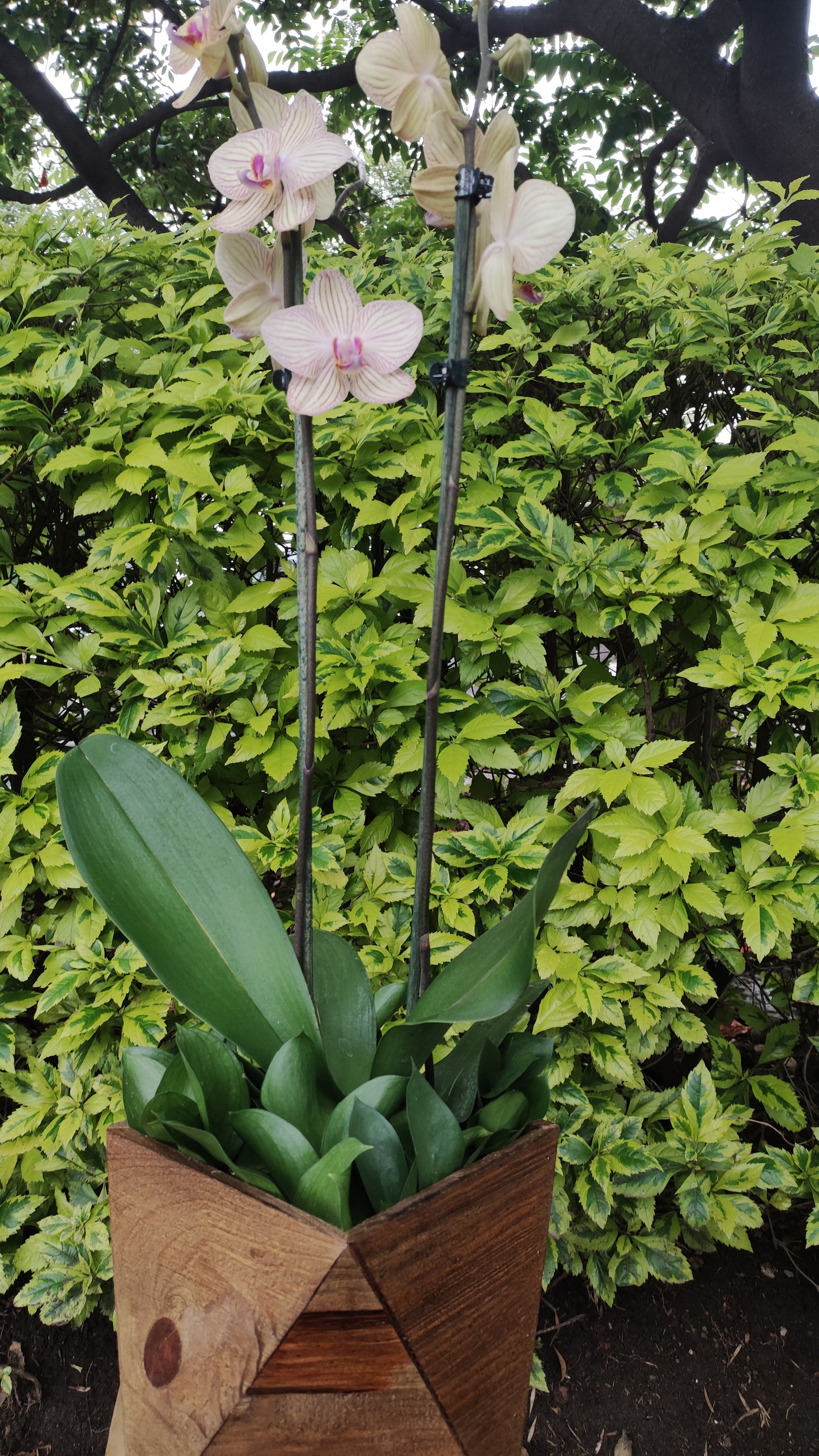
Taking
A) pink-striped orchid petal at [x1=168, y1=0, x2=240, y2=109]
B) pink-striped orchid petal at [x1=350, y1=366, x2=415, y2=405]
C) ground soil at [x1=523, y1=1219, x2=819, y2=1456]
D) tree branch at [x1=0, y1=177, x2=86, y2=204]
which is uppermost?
tree branch at [x1=0, y1=177, x2=86, y2=204]

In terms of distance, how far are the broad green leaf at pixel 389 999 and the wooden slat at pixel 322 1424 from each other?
0.36 meters

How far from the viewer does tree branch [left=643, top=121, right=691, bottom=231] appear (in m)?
5.70

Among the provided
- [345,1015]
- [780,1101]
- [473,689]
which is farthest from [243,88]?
[780,1101]

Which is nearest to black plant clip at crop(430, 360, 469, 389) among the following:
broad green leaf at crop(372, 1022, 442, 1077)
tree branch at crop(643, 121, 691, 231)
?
broad green leaf at crop(372, 1022, 442, 1077)

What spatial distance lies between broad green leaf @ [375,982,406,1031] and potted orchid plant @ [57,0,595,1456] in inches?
2.6

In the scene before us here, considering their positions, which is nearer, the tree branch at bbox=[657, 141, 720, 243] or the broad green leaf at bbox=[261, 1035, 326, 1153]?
the broad green leaf at bbox=[261, 1035, 326, 1153]

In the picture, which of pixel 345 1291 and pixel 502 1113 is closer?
pixel 345 1291

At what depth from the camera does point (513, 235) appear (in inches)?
27.9

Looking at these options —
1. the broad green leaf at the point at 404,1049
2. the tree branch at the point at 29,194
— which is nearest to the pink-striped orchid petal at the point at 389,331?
the broad green leaf at the point at 404,1049

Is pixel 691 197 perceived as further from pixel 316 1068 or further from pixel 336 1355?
pixel 336 1355

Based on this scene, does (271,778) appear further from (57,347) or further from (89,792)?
(57,347)

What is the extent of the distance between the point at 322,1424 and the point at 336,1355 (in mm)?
55

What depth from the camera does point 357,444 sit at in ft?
5.12

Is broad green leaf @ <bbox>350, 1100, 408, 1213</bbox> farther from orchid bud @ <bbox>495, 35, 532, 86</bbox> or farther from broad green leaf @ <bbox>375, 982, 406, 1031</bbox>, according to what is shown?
orchid bud @ <bbox>495, 35, 532, 86</bbox>
